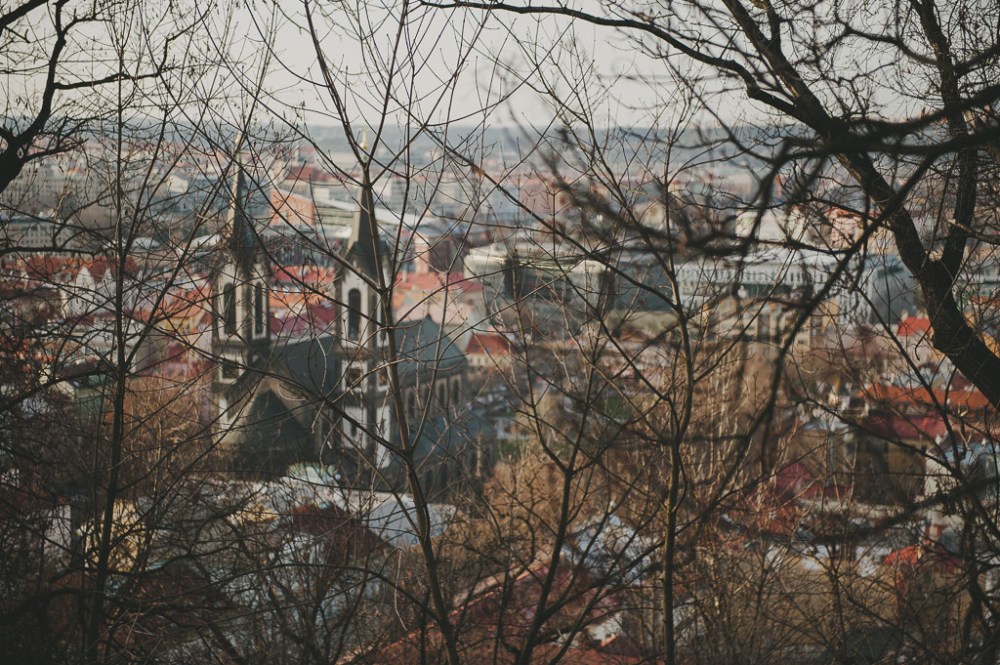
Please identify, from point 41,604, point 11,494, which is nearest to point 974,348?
point 41,604

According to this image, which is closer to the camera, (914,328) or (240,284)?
(240,284)

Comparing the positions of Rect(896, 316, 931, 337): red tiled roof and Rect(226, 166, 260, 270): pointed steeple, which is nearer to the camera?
Rect(226, 166, 260, 270): pointed steeple

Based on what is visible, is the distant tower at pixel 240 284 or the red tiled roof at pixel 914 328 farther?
the red tiled roof at pixel 914 328

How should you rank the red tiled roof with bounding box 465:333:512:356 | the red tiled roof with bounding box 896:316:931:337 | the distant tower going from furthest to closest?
1. the red tiled roof with bounding box 465:333:512:356
2. the red tiled roof with bounding box 896:316:931:337
3. the distant tower

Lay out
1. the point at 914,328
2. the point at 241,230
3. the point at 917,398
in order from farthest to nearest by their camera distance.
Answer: the point at 914,328 → the point at 241,230 → the point at 917,398

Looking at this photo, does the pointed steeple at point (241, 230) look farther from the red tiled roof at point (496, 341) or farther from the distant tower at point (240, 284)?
the red tiled roof at point (496, 341)

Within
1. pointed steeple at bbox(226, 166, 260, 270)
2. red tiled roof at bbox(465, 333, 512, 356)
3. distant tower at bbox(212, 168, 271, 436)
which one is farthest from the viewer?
red tiled roof at bbox(465, 333, 512, 356)

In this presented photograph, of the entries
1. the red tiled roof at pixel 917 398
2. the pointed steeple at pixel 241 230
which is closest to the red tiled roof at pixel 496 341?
the pointed steeple at pixel 241 230

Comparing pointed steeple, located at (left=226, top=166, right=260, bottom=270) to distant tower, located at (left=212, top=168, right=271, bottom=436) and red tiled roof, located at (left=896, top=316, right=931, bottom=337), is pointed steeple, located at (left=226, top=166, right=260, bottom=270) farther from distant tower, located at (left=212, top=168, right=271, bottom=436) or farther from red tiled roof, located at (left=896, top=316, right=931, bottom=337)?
red tiled roof, located at (left=896, top=316, right=931, bottom=337)

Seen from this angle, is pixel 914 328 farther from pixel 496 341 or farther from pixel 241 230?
pixel 241 230

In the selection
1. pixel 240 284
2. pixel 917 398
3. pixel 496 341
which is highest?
pixel 496 341

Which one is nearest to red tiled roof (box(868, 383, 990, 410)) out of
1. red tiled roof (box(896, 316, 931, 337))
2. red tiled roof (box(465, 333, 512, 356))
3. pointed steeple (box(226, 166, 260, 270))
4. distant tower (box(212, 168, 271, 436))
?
red tiled roof (box(896, 316, 931, 337))

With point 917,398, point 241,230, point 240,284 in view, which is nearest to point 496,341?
point 241,230
